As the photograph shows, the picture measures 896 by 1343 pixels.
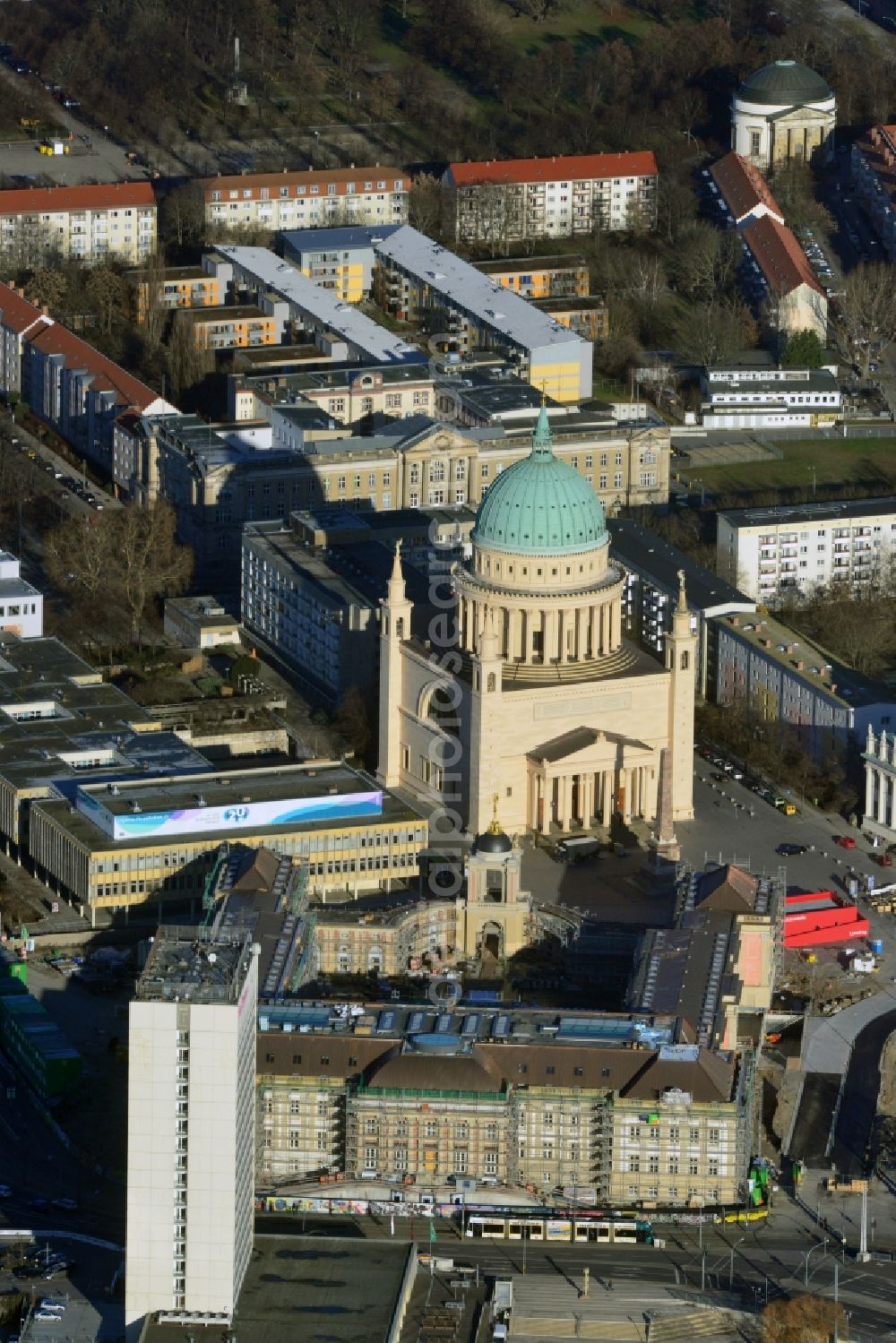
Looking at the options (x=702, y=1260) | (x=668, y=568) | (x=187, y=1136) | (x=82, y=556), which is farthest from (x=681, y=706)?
(x=187, y=1136)

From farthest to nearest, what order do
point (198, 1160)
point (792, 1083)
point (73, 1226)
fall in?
point (792, 1083), point (73, 1226), point (198, 1160)

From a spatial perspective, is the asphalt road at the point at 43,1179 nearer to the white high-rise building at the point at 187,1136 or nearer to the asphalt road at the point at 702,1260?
the asphalt road at the point at 702,1260

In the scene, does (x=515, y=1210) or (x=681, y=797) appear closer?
(x=515, y=1210)

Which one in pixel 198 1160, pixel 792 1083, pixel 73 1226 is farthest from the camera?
pixel 792 1083

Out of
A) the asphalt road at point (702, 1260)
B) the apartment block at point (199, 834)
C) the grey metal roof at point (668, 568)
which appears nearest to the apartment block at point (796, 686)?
the grey metal roof at point (668, 568)

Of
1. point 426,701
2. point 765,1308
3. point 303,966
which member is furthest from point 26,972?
point 765,1308

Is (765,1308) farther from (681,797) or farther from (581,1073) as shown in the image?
(681,797)

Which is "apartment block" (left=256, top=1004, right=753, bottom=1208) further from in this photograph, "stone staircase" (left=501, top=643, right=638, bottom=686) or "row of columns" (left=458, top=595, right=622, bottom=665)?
"row of columns" (left=458, top=595, right=622, bottom=665)
